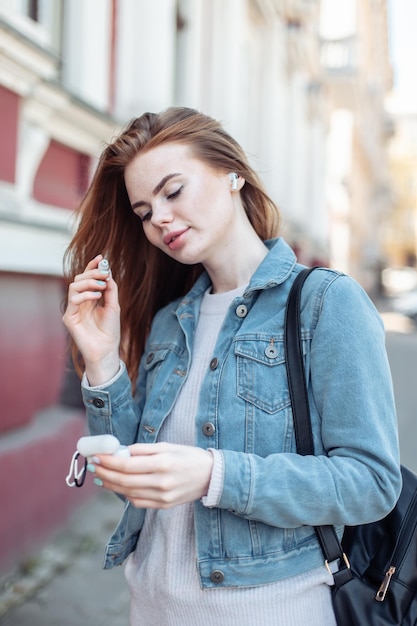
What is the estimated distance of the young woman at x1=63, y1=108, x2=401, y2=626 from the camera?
1.30 meters

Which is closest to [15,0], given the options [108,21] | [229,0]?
[108,21]

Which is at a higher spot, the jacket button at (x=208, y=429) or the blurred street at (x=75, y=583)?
the jacket button at (x=208, y=429)

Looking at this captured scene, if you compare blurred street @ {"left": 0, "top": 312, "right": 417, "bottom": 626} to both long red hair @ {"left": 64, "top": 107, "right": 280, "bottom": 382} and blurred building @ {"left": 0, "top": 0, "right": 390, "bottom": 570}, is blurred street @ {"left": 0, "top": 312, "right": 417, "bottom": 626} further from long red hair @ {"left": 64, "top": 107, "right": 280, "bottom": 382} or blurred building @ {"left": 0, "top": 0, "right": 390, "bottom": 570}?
long red hair @ {"left": 64, "top": 107, "right": 280, "bottom": 382}

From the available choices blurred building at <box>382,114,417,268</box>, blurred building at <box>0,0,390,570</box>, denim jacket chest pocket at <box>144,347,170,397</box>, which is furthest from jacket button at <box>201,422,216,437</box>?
blurred building at <box>382,114,417,268</box>

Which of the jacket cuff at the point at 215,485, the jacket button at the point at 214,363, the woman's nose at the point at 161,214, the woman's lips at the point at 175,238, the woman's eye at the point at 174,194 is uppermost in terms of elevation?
the woman's eye at the point at 174,194

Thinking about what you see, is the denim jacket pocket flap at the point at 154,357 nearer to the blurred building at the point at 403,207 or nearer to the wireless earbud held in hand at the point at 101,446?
the wireless earbud held in hand at the point at 101,446

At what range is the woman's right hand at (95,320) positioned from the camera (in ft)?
5.33

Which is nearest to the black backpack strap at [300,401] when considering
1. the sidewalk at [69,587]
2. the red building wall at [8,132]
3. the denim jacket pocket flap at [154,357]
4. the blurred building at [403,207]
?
the denim jacket pocket flap at [154,357]

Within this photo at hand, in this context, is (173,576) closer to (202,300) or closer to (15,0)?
(202,300)

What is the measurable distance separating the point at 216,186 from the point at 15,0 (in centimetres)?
247

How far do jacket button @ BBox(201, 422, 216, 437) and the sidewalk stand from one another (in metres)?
2.01

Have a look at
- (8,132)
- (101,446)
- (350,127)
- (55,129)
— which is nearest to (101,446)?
(101,446)

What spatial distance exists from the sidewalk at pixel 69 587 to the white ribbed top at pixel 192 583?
1679 mm

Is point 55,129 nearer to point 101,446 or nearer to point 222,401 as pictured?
point 222,401
